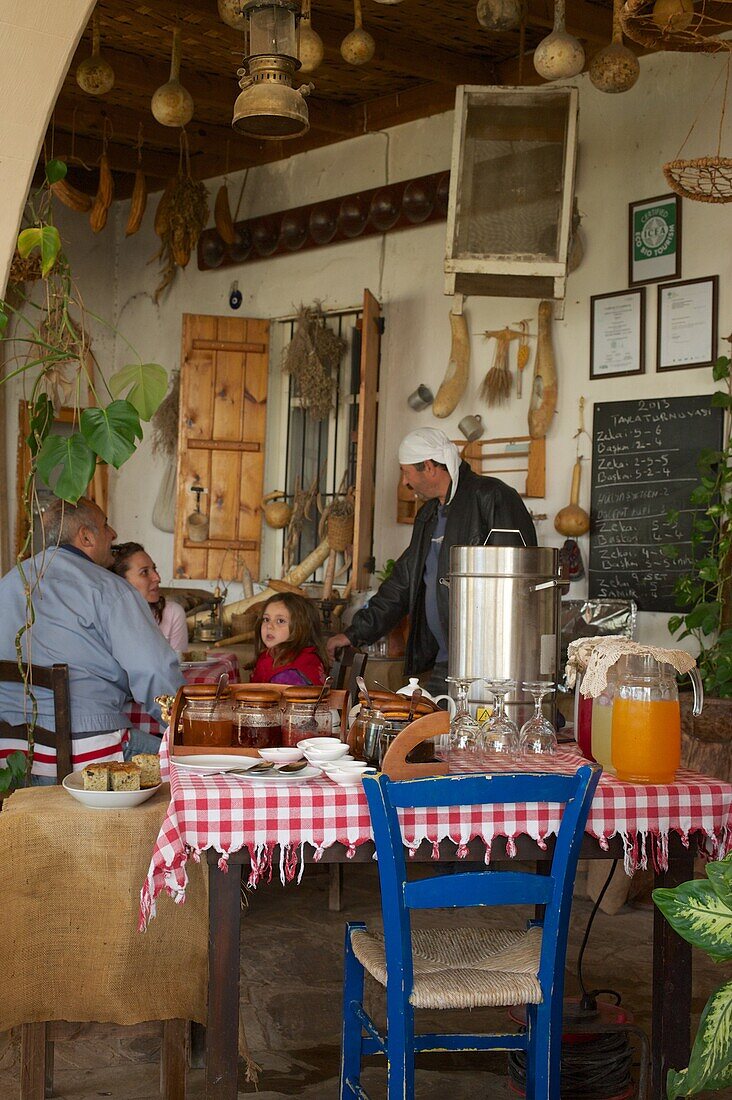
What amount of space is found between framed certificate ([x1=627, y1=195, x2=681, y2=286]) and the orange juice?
379 cm

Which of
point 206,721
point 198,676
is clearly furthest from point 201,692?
point 198,676

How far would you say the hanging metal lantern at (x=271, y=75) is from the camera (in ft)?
10.0

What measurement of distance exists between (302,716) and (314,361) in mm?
4787

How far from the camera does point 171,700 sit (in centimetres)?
301

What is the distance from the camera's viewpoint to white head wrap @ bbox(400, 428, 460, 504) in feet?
16.7

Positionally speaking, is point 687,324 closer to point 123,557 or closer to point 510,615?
point 123,557

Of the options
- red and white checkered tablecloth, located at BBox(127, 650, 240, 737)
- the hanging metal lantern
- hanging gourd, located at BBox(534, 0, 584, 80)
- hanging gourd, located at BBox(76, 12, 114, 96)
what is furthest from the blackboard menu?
the hanging metal lantern

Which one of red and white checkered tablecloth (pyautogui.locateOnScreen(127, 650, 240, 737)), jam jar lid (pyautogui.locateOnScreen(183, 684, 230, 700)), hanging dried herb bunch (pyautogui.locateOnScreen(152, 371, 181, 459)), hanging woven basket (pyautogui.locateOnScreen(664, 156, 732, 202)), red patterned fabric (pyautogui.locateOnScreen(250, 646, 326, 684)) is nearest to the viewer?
jam jar lid (pyautogui.locateOnScreen(183, 684, 230, 700))

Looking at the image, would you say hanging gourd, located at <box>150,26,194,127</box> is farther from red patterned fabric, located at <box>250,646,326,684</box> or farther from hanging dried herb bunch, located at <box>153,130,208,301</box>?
red patterned fabric, located at <box>250,646,326,684</box>

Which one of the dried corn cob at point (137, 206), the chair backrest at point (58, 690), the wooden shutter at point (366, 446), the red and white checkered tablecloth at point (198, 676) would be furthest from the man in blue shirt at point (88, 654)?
the dried corn cob at point (137, 206)

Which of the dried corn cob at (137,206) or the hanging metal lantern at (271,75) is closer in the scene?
the hanging metal lantern at (271,75)

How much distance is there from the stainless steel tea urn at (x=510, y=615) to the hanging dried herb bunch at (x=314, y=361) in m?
4.41

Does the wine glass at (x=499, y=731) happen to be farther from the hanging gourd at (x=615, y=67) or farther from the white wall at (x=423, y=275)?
the hanging gourd at (x=615, y=67)

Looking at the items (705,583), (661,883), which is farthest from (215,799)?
(705,583)
